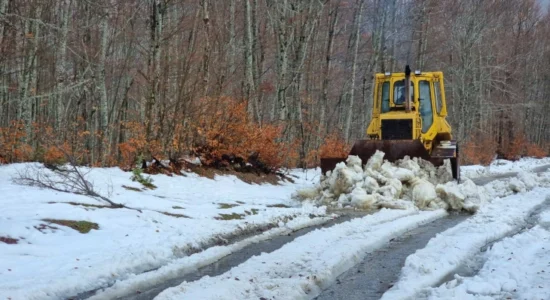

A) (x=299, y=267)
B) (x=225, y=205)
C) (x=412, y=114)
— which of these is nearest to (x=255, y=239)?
(x=299, y=267)

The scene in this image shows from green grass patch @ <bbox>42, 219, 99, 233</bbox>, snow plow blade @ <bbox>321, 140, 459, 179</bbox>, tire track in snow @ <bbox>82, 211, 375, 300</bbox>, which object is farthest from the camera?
snow plow blade @ <bbox>321, 140, 459, 179</bbox>

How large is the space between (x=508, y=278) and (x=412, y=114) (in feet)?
29.6

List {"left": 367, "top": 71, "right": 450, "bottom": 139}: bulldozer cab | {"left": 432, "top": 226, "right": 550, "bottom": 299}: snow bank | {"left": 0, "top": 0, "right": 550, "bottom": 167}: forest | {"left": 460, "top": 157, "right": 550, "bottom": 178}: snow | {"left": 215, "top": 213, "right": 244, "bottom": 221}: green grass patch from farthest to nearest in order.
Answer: {"left": 460, "top": 157, "right": 550, "bottom": 178}: snow, {"left": 367, "top": 71, "right": 450, "bottom": 139}: bulldozer cab, {"left": 0, "top": 0, "right": 550, "bottom": 167}: forest, {"left": 215, "top": 213, "right": 244, "bottom": 221}: green grass patch, {"left": 432, "top": 226, "right": 550, "bottom": 299}: snow bank

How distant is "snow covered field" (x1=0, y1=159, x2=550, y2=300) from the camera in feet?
15.3

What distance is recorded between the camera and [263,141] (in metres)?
14.2

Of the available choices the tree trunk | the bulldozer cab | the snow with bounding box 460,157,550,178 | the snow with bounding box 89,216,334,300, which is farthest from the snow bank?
the tree trunk

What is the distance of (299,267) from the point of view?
212 inches

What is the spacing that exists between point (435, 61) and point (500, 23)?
684 cm

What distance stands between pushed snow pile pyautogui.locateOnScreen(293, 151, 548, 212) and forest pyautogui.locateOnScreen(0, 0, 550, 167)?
3164 mm

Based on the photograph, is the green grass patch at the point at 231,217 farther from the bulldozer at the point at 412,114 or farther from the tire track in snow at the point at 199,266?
the bulldozer at the point at 412,114

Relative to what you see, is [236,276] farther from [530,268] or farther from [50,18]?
[50,18]

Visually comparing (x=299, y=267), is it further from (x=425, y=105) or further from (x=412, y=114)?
(x=425, y=105)

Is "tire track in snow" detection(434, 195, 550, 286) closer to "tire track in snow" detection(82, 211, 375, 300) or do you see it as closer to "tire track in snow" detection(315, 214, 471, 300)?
"tire track in snow" detection(315, 214, 471, 300)

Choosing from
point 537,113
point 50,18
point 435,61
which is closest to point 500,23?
point 435,61
